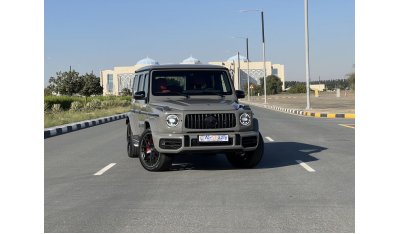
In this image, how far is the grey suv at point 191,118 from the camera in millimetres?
8914

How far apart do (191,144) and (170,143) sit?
338 mm

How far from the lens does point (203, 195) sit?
727 centimetres

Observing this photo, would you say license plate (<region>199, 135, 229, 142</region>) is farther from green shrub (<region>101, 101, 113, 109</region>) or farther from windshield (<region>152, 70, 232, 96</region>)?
green shrub (<region>101, 101, 113, 109</region>)

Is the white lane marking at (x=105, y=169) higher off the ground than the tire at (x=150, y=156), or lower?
lower

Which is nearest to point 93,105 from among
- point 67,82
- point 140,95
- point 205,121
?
point 67,82

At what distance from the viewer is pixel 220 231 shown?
17.6ft

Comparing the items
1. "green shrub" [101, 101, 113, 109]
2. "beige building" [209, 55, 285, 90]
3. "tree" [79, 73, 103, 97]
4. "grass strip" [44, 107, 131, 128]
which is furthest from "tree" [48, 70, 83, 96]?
"beige building" [209, 55, 285, 90]

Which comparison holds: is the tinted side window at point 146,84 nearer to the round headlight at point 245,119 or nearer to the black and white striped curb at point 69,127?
the round headlight at point 245,119

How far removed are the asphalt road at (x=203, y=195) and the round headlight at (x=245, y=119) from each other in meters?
0.83

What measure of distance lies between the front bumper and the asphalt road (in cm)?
44

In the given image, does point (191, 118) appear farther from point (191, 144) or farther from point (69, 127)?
point (69, 127)

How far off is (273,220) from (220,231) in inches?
27.6

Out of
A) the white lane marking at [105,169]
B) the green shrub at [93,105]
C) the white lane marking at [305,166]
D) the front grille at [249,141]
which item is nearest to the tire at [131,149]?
the white lane marking at [105,169]

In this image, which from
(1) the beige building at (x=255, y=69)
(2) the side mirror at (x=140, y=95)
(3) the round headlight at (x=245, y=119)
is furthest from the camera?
(1) the beige building at (x=255, y=69)
